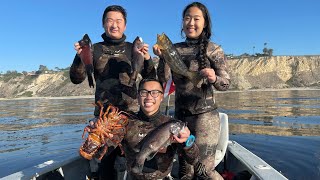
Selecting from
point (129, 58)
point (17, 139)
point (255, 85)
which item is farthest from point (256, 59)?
point (129, 58)

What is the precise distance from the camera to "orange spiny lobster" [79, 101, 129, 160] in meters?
4.13

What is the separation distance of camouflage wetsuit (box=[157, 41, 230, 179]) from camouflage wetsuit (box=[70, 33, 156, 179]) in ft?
2.40

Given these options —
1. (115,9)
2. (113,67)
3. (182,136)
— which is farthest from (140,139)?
(115,9)

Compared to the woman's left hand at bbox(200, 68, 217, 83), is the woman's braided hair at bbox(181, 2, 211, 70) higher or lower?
higher

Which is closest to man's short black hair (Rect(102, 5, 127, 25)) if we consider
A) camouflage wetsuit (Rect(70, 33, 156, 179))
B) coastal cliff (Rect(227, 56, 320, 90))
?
camouflage wetsuit (Rect(70, 33, 156, 179))

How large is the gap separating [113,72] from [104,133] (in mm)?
1464

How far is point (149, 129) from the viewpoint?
4465 mm

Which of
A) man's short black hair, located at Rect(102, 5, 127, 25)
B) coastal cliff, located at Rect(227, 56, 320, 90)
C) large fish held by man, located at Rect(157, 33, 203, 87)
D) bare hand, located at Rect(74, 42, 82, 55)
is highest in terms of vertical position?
coastal cliff, located at Rect(227, 56, 320, 90)

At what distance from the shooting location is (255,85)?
322 feet

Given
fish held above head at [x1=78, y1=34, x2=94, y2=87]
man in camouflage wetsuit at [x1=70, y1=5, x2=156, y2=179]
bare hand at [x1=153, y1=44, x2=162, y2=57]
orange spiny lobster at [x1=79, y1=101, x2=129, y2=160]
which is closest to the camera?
orange spiny lobster at [x1=79, y1=101, x2=129, y2=160]

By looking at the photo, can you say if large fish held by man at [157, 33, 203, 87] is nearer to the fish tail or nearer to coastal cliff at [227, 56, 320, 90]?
the fish tail

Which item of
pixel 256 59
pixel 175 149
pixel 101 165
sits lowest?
pixel 101 165

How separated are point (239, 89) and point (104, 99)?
9228 cm

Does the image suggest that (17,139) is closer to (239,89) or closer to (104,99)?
(104,99)
